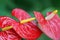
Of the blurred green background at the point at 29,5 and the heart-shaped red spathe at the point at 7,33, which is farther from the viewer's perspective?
the blurred green background at the point at 29,5

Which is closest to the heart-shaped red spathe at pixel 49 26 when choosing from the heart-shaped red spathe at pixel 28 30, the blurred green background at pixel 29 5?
the heart-shaped red spathe at pixel 28 30

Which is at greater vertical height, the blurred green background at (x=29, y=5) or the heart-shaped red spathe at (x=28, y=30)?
the heart-shaped red spathe at (x=28, y=30)

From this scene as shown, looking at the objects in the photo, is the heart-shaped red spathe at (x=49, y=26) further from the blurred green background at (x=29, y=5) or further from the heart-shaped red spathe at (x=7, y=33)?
the blurred green background at (x=29, y=5)

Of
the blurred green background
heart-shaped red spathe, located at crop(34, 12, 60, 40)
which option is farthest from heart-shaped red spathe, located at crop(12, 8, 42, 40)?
the blurred green background

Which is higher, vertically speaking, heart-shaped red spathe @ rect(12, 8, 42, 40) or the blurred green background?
heart-shaped red spathe @ rect(12, 8, 42, 40)

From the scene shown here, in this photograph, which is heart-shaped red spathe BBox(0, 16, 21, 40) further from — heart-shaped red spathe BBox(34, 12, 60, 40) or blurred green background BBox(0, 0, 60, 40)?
blurred green background BBox(0, 0, 60, 40)

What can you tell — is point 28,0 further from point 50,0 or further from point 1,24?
point 1,24

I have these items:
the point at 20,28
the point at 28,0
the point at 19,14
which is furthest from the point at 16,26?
the point at 28,0

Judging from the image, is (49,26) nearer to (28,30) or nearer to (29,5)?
(28,30)

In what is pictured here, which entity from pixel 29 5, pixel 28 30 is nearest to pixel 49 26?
pixel 28 30
